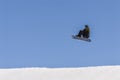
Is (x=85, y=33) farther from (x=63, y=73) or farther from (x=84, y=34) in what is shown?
(x=63, y=73)

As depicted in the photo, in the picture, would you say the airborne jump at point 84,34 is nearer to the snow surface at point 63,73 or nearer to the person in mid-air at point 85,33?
the person in mid-air at point 85,33

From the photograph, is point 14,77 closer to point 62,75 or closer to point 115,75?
point 62,75

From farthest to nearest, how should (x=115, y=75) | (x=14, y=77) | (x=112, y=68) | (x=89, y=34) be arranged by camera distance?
(x=14, y=77), (x=112, y=68), (x=115, y=75), (x=89, y=34)

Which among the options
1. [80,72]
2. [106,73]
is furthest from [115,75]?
[80,72]

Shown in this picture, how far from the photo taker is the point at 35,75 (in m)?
35.7

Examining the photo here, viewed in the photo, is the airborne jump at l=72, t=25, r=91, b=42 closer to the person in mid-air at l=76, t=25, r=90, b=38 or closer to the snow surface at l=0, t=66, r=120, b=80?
the person in mid-air at l=76, t=25, r=90, b=38

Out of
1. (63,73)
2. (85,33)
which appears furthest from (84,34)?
(63,73)

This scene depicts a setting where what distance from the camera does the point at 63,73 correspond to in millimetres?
35406

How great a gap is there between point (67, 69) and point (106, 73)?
5.19 meters

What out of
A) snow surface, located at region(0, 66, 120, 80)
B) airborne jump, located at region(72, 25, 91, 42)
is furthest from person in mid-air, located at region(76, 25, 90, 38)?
snow surface, located at region(0, 66, 120, 80)

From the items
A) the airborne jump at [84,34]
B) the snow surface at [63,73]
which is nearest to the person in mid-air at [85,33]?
the airborne jump at [84,34]

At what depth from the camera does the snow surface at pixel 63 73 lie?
105 ft

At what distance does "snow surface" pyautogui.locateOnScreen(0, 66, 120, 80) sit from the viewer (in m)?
32.2

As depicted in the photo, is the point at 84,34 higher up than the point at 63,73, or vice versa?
the point at 63,73
